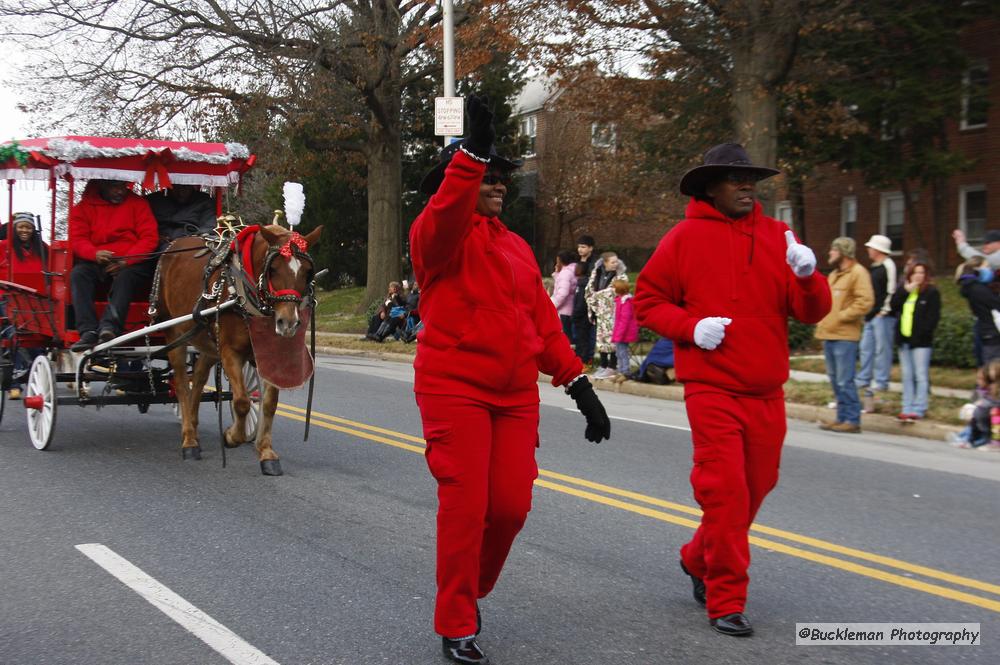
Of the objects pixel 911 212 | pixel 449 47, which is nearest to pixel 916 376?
pixel 449 47

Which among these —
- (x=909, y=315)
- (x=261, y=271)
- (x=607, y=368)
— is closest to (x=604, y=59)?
(x=607, y=368)

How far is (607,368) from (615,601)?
1123cm

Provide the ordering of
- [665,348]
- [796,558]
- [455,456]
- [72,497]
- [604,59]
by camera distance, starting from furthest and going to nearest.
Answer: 1. [604,59]
2. [665,348]
3. [72,497]
4. [796,558]
5. [455,456]

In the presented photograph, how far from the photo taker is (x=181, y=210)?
10.2m

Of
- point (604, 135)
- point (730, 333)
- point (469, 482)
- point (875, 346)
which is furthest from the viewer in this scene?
point (604, 135)

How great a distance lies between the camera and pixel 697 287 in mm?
4762

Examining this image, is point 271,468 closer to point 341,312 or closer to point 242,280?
point 242,280

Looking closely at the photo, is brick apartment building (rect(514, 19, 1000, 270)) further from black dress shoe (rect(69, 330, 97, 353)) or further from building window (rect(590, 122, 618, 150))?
black dress shoe (rect(69, 330, 97, 353))

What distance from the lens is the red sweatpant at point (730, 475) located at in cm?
453

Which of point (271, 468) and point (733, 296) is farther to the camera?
point (271, 468)

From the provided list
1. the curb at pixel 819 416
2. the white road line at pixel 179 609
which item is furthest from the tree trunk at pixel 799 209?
the white road line at pixel 179 609

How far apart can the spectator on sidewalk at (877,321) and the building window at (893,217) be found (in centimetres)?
2102

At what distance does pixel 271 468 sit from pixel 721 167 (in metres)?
4.89

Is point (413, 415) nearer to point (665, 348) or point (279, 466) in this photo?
point (279, 466)
